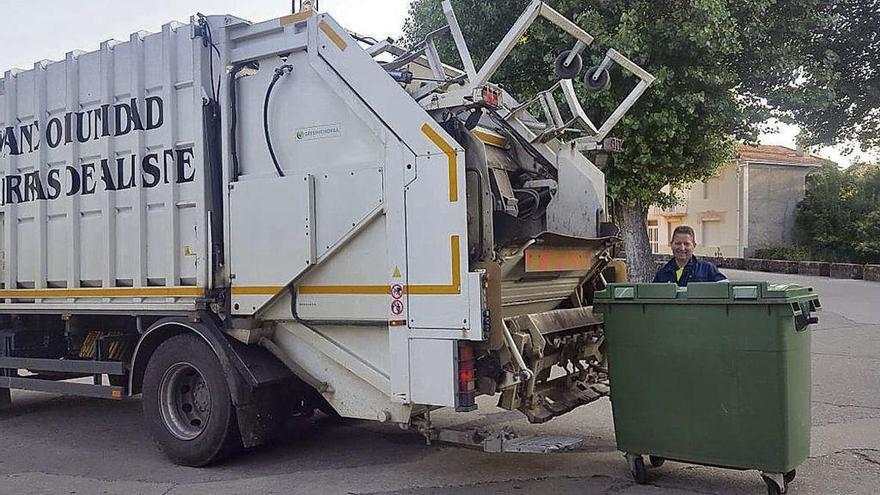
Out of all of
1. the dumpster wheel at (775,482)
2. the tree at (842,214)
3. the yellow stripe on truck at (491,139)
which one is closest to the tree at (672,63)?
the yellow stripe on truck at (491,139)

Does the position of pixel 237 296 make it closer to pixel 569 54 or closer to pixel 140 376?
pixel 140 376

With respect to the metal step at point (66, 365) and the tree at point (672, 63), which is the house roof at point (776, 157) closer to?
the tree at point (672, 63)

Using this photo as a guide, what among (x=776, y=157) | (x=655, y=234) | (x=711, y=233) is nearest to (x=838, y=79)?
(x=711, y=233)

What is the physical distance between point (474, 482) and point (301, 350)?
1370 millimetres

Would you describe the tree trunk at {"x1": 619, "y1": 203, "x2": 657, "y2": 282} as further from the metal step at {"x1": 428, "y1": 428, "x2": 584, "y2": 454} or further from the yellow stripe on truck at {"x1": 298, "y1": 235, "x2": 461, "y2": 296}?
the yellow stripe on truck at {"x1": 298, "y1": 235, "x2": 461, "y2": 296}

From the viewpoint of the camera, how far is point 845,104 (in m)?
16.9

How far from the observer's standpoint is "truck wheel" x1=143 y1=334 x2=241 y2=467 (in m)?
5.41

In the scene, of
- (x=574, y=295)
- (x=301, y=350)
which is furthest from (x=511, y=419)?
(x=301, y=350)

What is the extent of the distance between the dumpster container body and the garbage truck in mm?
591

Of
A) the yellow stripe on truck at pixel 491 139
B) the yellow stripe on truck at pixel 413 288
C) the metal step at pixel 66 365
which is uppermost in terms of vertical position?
the yellow stripe on truck at pixel 491 139

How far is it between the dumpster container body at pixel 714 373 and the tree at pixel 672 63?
708 cm

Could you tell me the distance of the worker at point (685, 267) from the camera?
543cm

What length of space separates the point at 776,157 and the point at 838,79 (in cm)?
2191

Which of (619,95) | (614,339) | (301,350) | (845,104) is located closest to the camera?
(614,339)
